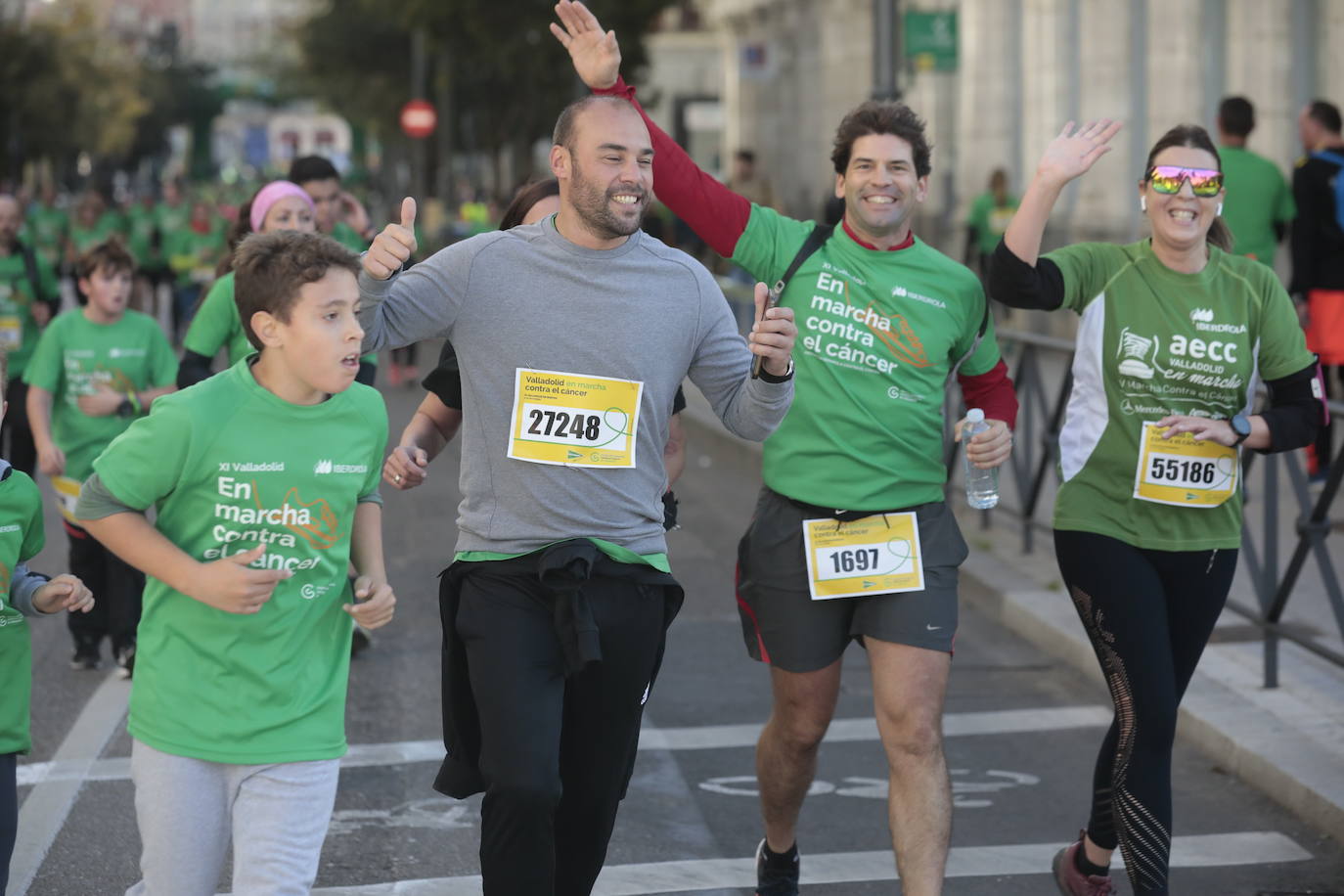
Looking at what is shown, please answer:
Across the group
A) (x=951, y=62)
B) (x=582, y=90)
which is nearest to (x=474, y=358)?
(x=951, y=62)

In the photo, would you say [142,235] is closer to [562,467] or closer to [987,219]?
[987,219]

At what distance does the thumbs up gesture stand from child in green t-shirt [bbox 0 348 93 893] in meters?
0.84

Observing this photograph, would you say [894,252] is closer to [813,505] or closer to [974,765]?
[813,505]

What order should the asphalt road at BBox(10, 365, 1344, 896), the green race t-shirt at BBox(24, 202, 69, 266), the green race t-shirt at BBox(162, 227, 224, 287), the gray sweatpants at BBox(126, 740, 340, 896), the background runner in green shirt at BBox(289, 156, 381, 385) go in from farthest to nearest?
the green race t-shirt at BBox(24, 202, 69, 266) → the green race t-shirt at BBox(162, 227, 224, 287) → the background runner in green shirt at BBox(289, 156, 381, 385) → the asphalt road at BBox(10, 365, 1344, 896) → the gray sweatpants at BBox(126, 740, 340, 896)

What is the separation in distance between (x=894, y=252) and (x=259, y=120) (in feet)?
437

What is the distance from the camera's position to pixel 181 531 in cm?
396

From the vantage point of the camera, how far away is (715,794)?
6.43 m

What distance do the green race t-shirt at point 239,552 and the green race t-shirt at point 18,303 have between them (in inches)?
265

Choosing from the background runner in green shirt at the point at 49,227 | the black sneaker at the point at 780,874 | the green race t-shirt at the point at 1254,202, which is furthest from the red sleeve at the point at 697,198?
the background runner in green shirt at the point at 49,227

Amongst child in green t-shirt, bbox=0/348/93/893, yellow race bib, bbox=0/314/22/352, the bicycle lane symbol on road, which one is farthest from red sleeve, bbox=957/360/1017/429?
yellow race bib, bbox=0/314/22/352

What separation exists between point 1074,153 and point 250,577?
2.23 m

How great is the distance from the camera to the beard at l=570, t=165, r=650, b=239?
4.31 m

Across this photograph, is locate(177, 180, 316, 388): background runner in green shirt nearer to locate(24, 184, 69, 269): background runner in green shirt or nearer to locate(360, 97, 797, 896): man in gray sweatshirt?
locate(360, 97, 797, 896): man in gray sweatshirt

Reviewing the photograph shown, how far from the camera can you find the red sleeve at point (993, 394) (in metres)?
5.27
